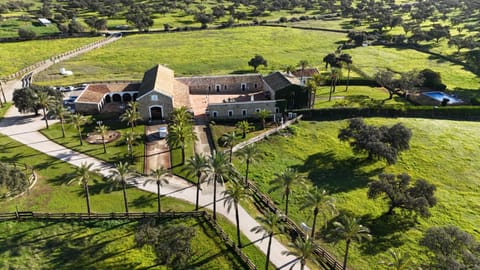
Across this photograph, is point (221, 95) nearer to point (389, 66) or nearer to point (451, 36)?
point (389, 66)

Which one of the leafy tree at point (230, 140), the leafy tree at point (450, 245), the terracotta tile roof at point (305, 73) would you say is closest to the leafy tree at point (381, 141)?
the leafy tree at point (450, 245)

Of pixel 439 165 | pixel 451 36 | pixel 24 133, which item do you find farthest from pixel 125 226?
pixel 451 36

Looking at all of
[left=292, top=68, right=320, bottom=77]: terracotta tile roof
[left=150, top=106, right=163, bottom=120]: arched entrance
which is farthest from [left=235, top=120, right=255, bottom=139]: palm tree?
[left=292, top=68, right=320, bottom=77]: terracotta tile roof

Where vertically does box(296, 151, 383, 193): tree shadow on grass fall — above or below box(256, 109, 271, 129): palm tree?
below

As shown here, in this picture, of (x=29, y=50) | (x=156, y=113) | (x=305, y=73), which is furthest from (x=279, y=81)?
(x=29, y=50)

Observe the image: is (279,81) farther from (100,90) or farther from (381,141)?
(100,90)

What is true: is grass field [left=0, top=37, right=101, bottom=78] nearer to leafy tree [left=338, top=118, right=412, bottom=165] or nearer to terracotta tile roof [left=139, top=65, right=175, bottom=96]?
terracotta tile roof [left=139, top=65, right=175, bottom=96]
